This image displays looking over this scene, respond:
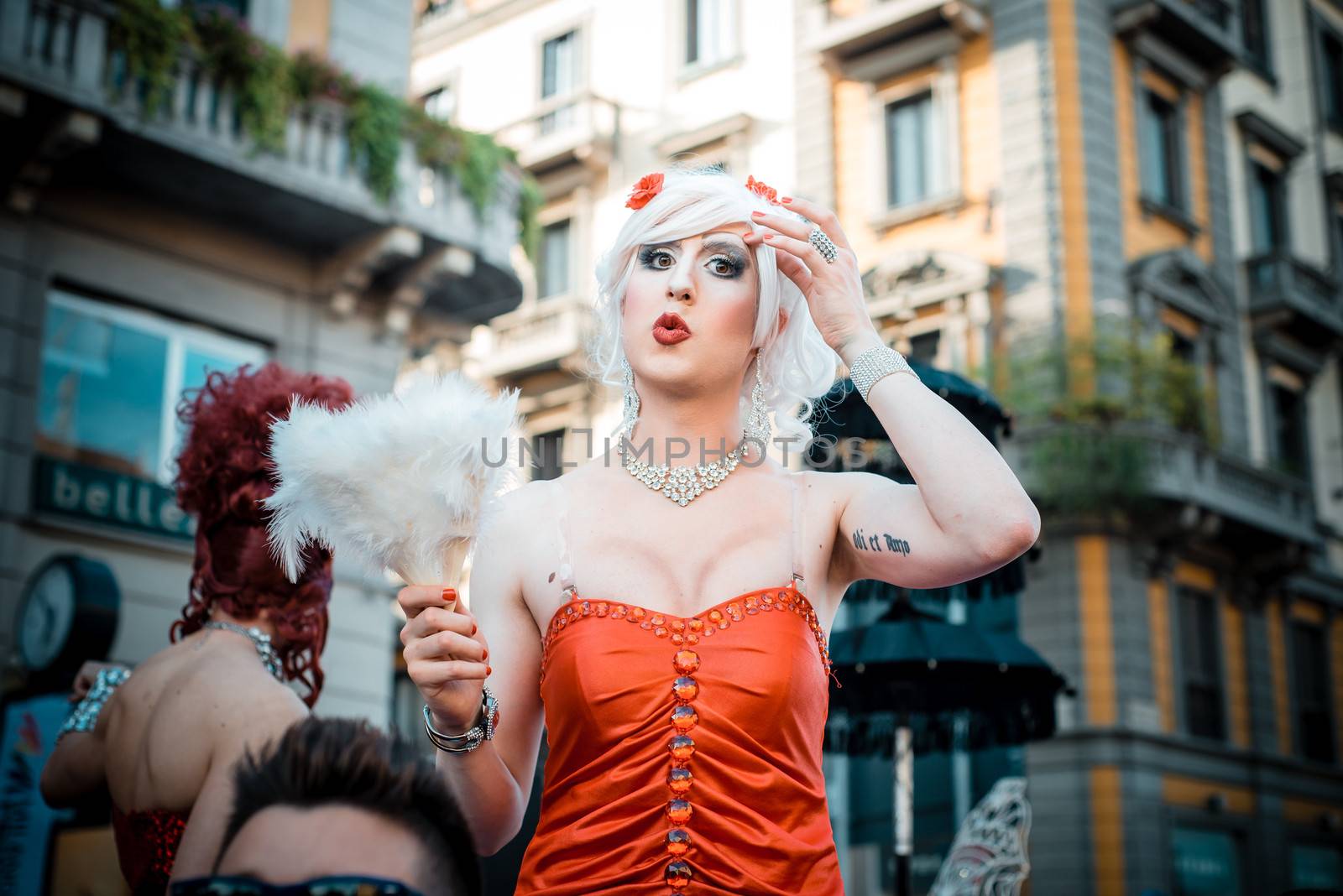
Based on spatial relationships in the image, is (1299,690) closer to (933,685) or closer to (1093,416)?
(1093,416)

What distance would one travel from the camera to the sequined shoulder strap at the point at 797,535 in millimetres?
2371

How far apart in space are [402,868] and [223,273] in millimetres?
10052

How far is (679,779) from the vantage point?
7.07ft

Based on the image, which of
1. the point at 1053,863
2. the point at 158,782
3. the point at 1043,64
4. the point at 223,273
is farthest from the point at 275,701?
the point at 1043,64

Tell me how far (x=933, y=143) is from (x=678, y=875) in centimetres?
1848

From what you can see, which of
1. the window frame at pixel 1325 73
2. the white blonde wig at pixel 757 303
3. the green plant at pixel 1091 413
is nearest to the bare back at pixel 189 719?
the white blonde wig at pixel 757 303

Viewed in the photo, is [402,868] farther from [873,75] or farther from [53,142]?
[873,75]

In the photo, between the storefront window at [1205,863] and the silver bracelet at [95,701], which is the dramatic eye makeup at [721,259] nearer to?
the silver bracelet at [95,701]

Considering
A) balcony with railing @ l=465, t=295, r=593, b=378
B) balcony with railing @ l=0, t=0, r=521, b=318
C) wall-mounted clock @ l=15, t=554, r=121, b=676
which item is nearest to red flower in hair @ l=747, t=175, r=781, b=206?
wall-mounted clock @ l=15, t=554, r=121, b=676

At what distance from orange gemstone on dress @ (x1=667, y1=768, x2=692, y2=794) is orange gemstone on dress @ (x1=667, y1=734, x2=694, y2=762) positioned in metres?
0.02

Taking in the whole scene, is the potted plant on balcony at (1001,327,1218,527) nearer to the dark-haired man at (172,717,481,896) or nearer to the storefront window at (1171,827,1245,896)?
the storefront window at (1171,827,1245,896)

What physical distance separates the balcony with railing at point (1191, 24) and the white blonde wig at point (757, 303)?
18798 millimetres

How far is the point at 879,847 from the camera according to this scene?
54.4 ft

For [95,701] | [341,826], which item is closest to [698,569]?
[341,826]
